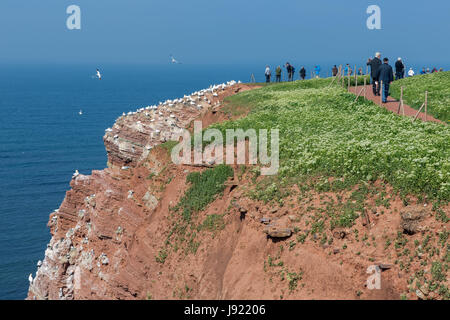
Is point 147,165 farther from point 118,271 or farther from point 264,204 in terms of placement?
point 264,204

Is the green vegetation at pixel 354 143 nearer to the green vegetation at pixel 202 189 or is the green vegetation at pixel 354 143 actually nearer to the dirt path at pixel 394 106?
the dirt path at pixel 394 106

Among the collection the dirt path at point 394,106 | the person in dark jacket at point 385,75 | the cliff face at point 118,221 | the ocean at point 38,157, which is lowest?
the ocean at point 38,157

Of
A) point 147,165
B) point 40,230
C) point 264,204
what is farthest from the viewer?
point 40,230

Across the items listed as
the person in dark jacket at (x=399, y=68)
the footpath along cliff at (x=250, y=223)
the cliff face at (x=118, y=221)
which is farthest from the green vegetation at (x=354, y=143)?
the person in dark jacket at (x=399, y=68)

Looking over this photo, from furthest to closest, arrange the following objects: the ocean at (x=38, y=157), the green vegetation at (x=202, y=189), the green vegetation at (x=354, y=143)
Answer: the ocean at (x=38, y=157) → the green vegetation at (x=202, y=189) → the green vegetation at (x=354, y=143)

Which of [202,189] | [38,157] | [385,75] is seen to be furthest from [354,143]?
[38,157]
